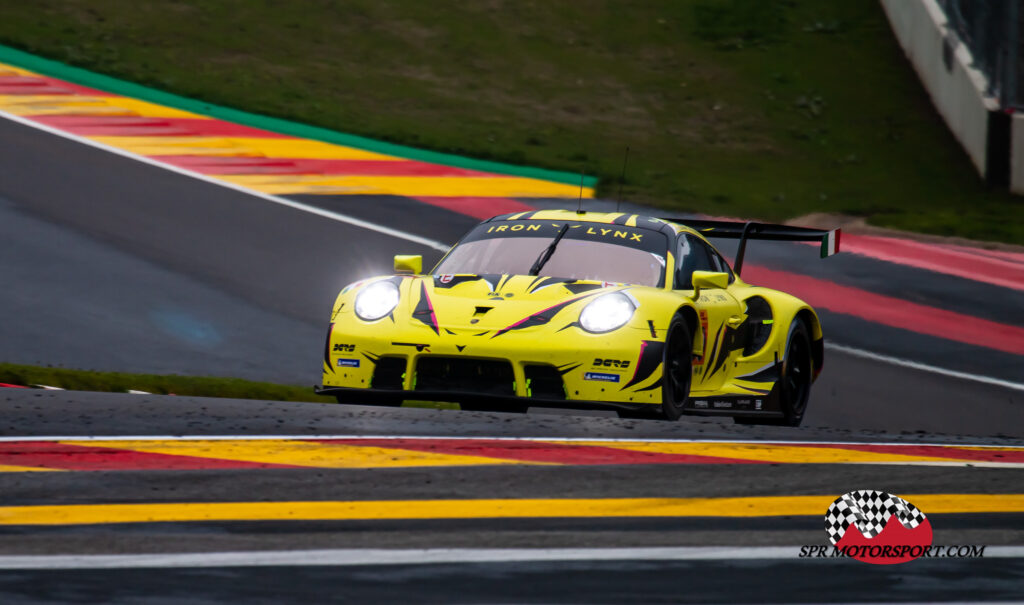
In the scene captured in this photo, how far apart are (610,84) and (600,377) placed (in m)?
15.5

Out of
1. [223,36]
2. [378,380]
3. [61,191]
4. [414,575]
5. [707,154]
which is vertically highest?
[223,36]

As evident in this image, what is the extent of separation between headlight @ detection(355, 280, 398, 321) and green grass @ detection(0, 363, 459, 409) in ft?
4.89

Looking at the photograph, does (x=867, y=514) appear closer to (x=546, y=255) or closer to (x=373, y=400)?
(x=373, y=400)

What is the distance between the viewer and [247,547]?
4496 mm

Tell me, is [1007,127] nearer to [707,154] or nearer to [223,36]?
[707,154]

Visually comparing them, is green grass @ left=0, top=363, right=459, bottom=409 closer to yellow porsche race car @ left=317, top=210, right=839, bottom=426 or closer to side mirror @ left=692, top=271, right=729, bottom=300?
yellow porsche race car @ left=317, top=210, right=839, bottom=426

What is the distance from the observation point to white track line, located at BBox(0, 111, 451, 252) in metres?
14.7

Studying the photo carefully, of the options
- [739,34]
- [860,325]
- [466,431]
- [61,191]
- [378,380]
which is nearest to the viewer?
[466,431]

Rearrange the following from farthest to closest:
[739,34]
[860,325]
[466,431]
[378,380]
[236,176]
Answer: [739,34] < [236,176] < [860,325] < [378,380] < [466,431]

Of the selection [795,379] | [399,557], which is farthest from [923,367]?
[399,557]

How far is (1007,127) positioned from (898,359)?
26.1 ft

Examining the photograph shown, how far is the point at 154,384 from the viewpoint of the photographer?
9.68 m

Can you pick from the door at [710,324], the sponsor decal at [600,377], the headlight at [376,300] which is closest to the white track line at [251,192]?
the door at [710,324]

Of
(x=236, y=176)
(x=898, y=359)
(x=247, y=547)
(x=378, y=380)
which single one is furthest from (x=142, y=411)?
(x=236, y=176)
